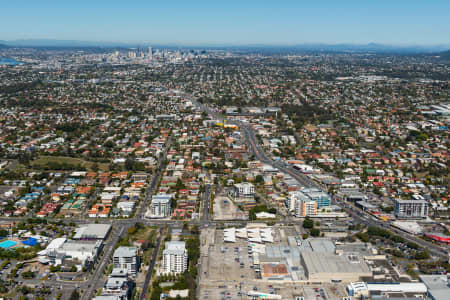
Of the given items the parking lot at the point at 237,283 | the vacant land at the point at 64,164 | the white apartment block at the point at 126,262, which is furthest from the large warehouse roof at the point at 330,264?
the vacant land at the point at 64,164

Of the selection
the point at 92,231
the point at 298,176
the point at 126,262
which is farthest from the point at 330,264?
the point at 298,176

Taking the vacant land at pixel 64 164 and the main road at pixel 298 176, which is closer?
the main road at pixel 298 176

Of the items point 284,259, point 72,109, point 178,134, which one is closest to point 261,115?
point 178,134

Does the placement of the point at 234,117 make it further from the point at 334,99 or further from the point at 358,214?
the point at 358,214

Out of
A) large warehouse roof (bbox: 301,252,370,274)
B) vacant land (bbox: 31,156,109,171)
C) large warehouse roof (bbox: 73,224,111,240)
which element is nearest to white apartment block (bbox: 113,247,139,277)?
large warehouse roof (bbox: 73,224,111,240)

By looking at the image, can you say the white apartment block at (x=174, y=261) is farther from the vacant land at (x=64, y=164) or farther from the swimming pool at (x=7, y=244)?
the vacant land at (x=64, y=164)

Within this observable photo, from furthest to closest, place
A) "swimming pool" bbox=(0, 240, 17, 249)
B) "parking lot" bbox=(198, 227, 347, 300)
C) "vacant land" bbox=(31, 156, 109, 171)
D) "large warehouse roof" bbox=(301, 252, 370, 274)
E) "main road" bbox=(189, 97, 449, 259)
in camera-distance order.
Result: "vacant land" bbox=(31, 156, 109, 171)
"main road" bbox=(189, 97, 449, 259)
"swimming pool" bbox=(0, 240, 17, 249)
"large warehouse roof" bbox=(301, 252, 370, 274)
"parking lot" bbox=(198, 227, 347, 300)

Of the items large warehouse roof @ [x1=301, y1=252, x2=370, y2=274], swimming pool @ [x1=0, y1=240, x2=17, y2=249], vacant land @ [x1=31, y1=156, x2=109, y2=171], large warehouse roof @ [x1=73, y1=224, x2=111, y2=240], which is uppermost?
Answer: vacant land @ [x1=31, y1=156, x2=109, y2=171]

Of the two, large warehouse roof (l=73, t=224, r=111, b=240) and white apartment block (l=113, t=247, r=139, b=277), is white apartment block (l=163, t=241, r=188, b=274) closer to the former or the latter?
white apartment block (l=113, t=247, r=139, b=277)

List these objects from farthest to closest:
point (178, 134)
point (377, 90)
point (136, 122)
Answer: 1. point (377, 90)
2. point (136, 122)
3. point (178, 134)

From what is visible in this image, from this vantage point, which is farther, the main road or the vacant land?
the vacant land

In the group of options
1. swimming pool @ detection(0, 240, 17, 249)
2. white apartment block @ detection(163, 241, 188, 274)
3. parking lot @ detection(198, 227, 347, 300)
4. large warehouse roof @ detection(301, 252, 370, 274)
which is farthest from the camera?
swimming pool @ detection(0, 240, 17, 249)
